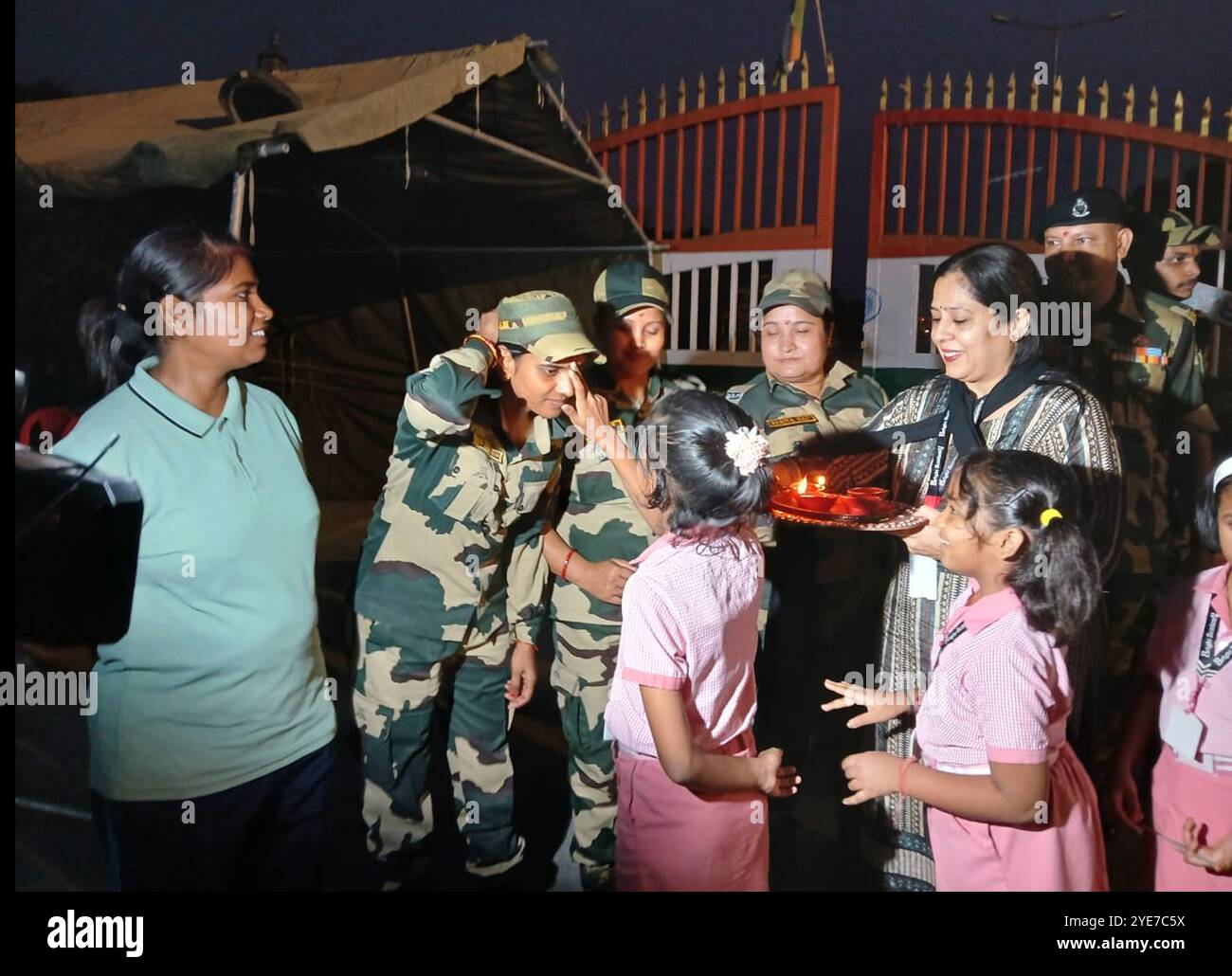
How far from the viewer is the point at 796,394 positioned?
2.49 metres

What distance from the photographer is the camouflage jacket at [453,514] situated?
2.32m

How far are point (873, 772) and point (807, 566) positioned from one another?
499 mm

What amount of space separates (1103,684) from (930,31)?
1655 millimetres

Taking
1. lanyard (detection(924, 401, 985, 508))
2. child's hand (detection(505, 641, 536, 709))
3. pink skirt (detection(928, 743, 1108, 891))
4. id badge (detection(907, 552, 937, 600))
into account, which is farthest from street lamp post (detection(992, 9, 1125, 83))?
child's hand (detection(505, 641, 536, 709))

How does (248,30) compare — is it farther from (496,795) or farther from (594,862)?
(594,862)

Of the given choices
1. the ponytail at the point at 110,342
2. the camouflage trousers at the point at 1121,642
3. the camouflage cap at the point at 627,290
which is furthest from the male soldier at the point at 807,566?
the ponytail at the point at 110,342

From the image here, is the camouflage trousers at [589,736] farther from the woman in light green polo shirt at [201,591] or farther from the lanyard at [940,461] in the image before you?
the lanyard at [940,461]

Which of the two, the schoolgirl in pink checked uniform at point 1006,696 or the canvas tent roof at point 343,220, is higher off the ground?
the canvas tent roof at point 343,220

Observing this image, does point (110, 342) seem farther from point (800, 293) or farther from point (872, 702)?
point (872, 702)

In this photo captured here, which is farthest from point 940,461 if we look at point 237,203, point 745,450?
point 237,203

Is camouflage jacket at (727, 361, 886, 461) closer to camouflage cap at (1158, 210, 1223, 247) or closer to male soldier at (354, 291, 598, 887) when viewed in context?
male soldier at (354, 291, 598, 887)

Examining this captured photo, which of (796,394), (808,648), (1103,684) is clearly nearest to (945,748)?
(808,648)

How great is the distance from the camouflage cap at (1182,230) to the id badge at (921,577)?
100cm

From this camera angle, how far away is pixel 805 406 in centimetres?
249
